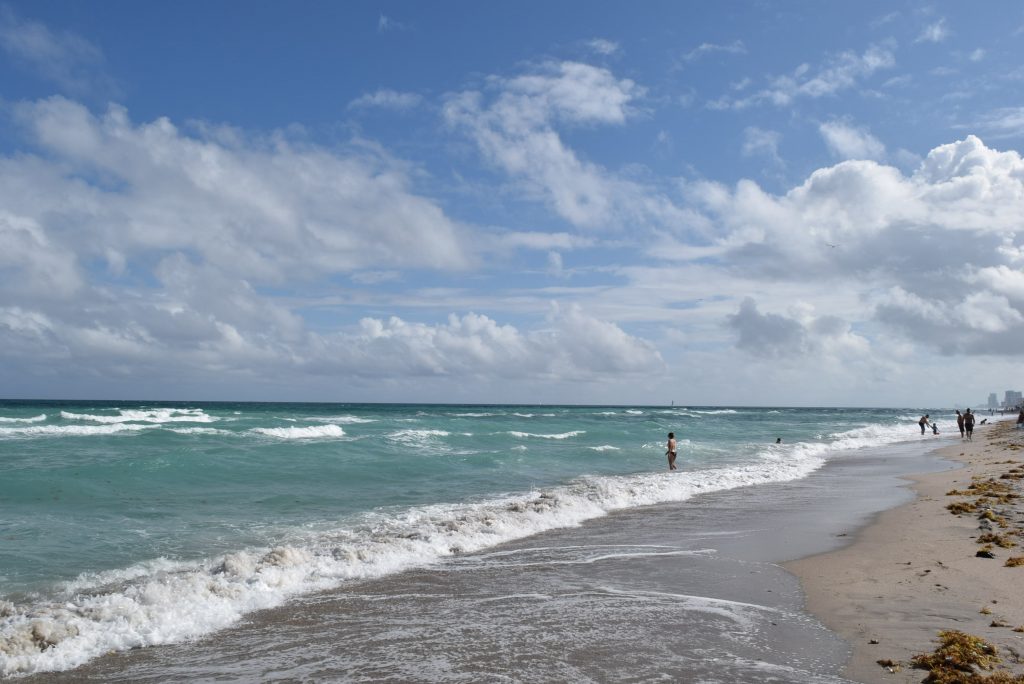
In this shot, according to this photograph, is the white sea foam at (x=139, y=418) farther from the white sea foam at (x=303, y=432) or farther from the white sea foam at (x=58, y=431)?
the white sea foam at (x=303, y=432)

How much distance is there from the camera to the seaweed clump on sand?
204 inches

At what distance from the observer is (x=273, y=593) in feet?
26.9

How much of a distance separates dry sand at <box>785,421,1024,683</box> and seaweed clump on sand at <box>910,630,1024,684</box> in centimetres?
10

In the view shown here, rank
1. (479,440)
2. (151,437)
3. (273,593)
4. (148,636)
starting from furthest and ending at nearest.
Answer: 1. (479,440)
2. (151,437)
3. (273,593)
4. (148,636)

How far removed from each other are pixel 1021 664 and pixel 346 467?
20.1 meters

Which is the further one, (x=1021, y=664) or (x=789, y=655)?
(x=789, y=655)

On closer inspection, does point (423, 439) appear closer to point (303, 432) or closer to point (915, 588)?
point (303, 432)

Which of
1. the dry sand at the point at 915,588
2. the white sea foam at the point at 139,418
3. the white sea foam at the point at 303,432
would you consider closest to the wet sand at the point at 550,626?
the dry sand at the point at 915,588

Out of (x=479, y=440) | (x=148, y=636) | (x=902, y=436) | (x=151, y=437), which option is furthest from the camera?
(x=902, y=436)

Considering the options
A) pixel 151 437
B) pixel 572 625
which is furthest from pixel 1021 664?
pixel 151 437

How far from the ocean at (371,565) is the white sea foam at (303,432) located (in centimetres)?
1355

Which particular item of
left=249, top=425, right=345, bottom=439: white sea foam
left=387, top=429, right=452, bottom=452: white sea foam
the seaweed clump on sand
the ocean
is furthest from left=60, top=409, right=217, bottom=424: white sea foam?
the seaweed clump on sand

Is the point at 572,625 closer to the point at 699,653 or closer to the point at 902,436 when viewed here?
the point at 699,653

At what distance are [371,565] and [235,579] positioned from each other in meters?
1.85
